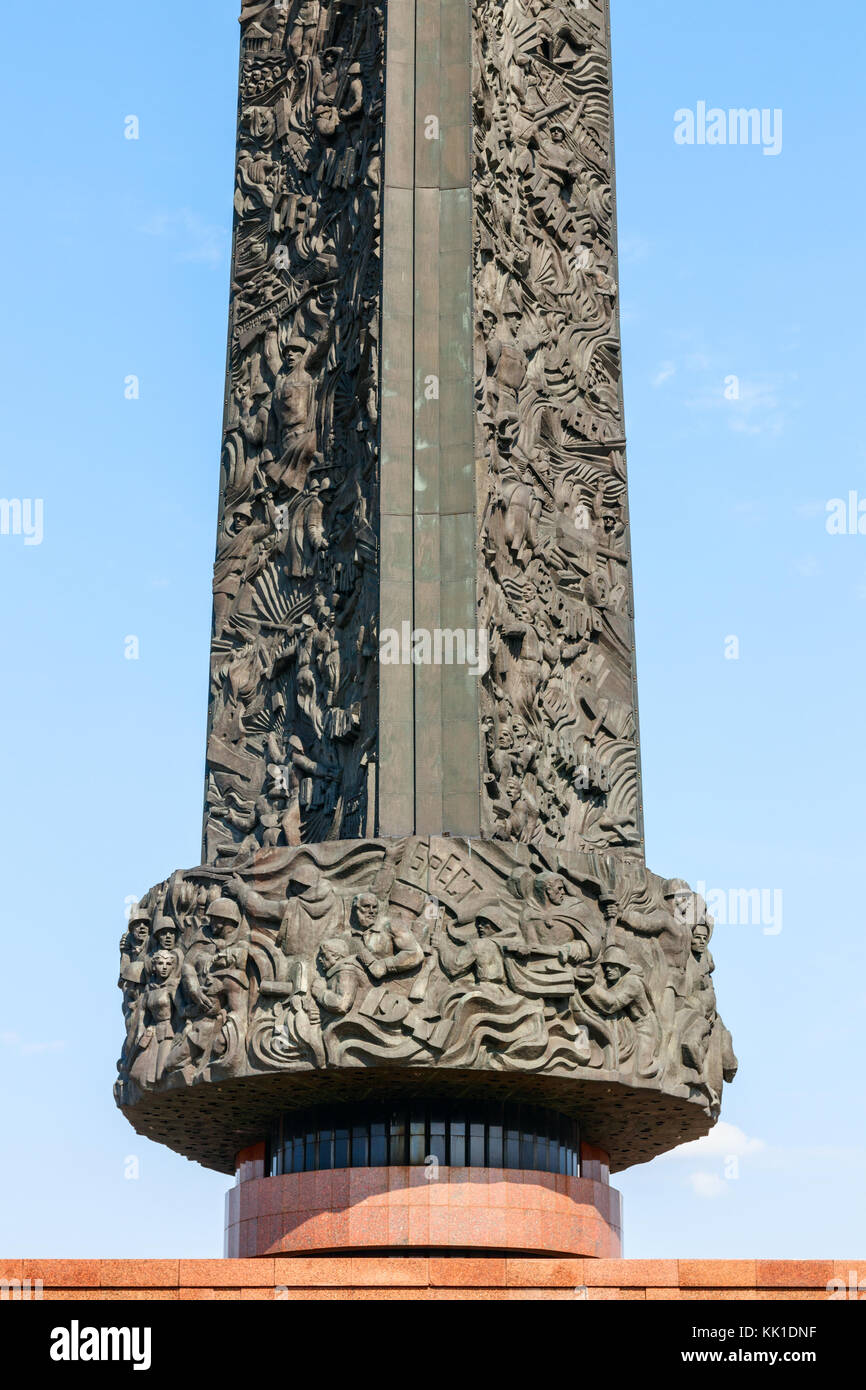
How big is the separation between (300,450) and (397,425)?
2213 mm

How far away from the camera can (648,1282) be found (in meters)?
17.7

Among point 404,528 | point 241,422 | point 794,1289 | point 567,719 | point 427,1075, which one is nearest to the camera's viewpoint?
point 794,1289

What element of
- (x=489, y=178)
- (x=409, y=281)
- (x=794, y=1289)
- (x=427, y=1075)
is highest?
(x=489, y=178)

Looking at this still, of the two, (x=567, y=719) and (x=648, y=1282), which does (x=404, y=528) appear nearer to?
(x=567, y=719)

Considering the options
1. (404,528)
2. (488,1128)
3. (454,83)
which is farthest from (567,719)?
(454,83)

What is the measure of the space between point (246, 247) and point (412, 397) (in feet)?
16.2

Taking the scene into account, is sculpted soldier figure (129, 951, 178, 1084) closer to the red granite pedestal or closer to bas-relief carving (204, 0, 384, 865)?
the red granite pedestal

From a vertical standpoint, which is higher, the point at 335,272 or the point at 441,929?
the point at 335,272

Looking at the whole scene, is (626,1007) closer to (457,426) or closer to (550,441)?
(457,426)

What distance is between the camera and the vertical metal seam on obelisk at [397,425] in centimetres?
2308

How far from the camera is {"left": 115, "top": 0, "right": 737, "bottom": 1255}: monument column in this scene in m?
22.0

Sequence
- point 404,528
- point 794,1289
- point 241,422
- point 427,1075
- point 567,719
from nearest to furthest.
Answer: point 794,1289 < point 427,1075 < point 404,528 < point 567,719 < point 241,422

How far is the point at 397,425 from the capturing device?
24.3 metres

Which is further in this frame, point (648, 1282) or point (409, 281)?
point (409, 281)
